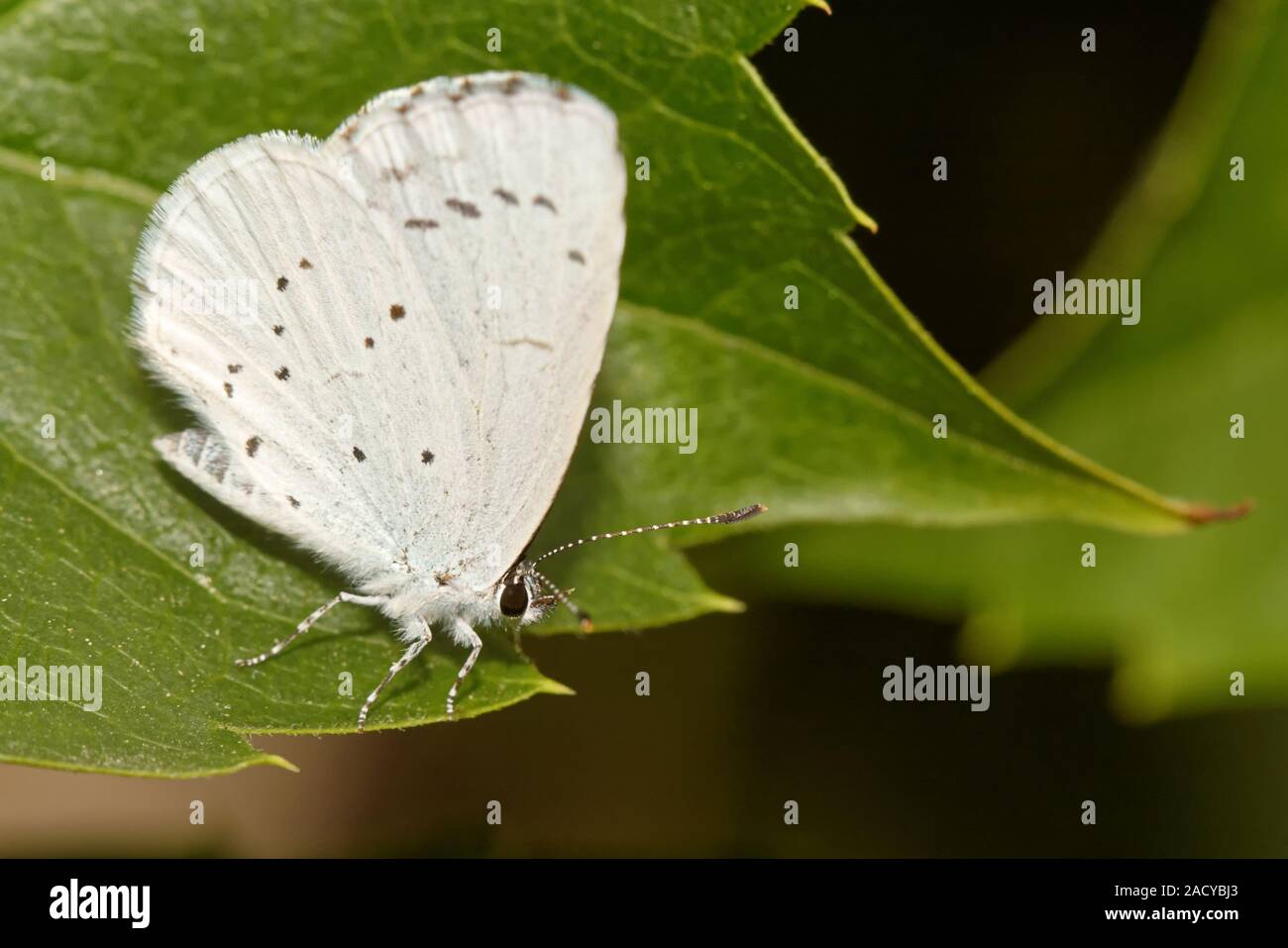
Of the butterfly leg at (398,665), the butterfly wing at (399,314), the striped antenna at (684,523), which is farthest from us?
the striped antenna at (684,523)

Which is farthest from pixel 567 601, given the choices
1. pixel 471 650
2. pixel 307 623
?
pixel 307 623

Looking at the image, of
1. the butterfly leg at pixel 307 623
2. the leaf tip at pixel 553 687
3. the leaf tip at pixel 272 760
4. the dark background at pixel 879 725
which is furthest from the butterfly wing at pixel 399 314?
the dark background at pixel 879 725

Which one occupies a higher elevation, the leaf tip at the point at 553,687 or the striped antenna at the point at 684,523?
the striped antenna at the point at 684,523

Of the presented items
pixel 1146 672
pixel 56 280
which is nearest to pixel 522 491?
pixel 56 280

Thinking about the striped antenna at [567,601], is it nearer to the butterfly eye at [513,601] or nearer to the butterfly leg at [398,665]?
the butterfly eye at [513,601]

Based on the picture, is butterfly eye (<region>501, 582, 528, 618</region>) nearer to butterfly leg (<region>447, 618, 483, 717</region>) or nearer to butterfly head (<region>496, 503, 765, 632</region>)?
butterfly head (<region>496, 503, 765, 632</region>)

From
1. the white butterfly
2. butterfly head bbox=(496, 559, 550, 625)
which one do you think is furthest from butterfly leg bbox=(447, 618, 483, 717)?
butterfly head bbox=(496, 559, 550, 625)
